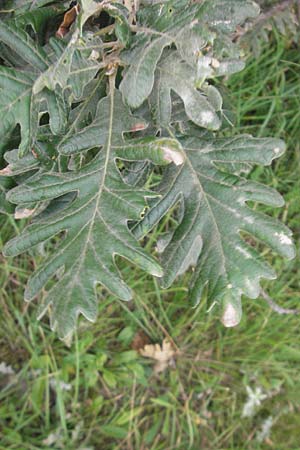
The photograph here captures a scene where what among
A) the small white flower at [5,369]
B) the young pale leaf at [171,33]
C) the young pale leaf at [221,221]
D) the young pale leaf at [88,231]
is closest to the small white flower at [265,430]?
the small white flower at [5,369]

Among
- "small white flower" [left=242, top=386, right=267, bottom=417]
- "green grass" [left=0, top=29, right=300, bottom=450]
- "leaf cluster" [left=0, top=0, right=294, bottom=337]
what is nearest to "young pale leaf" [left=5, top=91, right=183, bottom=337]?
"leaf cluster" [left=0, top=0, right=294, bottom=337]

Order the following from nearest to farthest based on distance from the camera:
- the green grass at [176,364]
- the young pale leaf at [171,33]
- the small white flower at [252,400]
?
the young pale leaf at [171,33] → the green grass at [176,364] → the small white flower at [252,400]

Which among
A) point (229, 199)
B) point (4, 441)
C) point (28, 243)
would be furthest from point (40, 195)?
point (4, 441)

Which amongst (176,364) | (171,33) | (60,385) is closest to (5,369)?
(60,385)

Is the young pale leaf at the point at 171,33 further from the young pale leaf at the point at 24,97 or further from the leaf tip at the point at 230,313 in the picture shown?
the leaf tip at the point at 230,313

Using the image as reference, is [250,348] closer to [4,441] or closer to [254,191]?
[4,441]

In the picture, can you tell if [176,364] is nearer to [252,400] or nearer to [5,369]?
[252,400]

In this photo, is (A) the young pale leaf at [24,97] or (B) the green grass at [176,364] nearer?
(A) the young pale leaf at [24,97]
